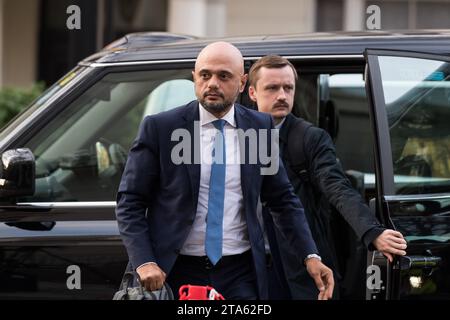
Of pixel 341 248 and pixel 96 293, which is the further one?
pixel 341 248

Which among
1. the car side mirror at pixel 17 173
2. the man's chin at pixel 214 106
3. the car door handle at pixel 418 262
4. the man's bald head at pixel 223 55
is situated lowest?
the car door handle at pixel 418 262

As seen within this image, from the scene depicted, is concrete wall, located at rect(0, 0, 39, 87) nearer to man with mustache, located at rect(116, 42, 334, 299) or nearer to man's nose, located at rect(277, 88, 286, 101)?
man's nose, located at rect(277, 88, 286, 101)

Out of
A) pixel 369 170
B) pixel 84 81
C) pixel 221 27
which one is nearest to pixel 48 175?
pixel 84 81

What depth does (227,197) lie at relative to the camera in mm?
3527

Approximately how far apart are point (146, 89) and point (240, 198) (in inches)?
47.2

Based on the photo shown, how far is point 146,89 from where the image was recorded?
457 cm

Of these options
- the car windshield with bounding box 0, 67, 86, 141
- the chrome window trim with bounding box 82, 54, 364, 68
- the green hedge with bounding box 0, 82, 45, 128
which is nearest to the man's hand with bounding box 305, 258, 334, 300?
the chrome window trim with bounding box 82, 54, 364, 68

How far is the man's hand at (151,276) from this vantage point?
3.33 m

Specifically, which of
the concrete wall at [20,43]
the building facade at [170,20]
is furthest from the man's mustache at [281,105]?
the concrete wall at [20,43]

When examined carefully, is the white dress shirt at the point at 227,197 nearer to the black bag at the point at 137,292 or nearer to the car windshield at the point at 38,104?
the black bag at the point at 137,292

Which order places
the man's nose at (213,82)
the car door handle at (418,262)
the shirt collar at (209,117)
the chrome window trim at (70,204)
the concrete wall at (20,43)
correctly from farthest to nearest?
the concrete wall at (20,43)
the chrome window trim at (70,204)
the car door handle at (418,262)
the shirt collar at (209,117)
the man's nose at (213,82)

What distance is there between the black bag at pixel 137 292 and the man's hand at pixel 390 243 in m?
0.82

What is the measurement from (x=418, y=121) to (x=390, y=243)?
2.53 ft
